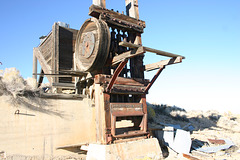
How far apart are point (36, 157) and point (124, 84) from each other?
13.1ft

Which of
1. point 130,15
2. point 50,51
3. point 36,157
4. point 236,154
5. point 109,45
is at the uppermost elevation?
point 130,15

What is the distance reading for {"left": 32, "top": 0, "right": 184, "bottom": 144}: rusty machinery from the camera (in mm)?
7230

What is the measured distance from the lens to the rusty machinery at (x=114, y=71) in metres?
7.23

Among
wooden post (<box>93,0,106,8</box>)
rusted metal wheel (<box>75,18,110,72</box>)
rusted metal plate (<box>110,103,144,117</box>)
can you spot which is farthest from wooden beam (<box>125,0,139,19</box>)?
rusted metal plate (<box>110,103,144,117</box>)

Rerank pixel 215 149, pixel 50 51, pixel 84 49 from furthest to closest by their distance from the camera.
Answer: pixel 50 51, pixel 215 149, pixel 84 49

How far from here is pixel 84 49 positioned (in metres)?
8.47

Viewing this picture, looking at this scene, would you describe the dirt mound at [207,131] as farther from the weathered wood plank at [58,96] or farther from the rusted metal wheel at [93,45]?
the rusted metal wheel at [93,45]

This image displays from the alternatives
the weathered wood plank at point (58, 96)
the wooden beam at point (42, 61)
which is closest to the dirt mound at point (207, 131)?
the weathered wood plank at point (58, 96)

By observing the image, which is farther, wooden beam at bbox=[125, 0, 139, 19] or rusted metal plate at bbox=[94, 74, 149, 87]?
wooden beam at bbox=[125, 0, 139, 19]

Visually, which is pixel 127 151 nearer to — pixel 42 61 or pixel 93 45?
pixel 93 45

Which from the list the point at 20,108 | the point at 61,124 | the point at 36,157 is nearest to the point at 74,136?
the point at 61,124

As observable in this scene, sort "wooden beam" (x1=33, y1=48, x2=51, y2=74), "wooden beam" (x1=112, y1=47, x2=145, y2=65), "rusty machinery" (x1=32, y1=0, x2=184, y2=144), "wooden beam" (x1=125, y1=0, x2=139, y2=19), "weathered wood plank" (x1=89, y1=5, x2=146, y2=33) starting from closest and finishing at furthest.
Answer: "wooden beam" (x1=112, y1=47, x2=145, y2=65) → "rusty machinery" (x1=32, y1=0, x2=184, y2=144) → "weathered wood plank" (x1=89, y1=5, x2=146, y2=33) → "wooden beam" (x1=125, y1=0, x2=139, y2=19) → "wooden beam" (x1=33, y1=48, x2=51, y2=74)

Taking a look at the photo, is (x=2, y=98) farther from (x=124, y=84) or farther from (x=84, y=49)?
(x=124, y=84)

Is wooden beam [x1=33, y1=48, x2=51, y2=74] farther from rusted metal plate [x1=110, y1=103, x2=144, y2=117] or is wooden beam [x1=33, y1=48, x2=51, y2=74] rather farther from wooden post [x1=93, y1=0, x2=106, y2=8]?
rusted metal plate [x1=110, y1=103, x2=144, y2=117]
